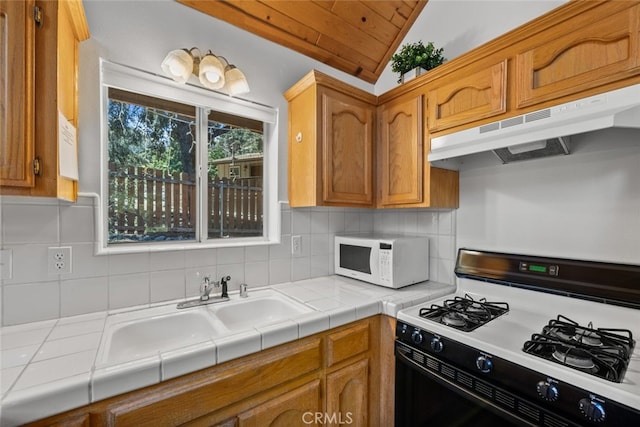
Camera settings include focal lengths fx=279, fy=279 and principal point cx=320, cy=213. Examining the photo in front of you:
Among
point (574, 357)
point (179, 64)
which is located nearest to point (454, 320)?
point (574, 357)

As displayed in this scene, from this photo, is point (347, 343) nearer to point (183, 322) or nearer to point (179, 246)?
point (183, 322)

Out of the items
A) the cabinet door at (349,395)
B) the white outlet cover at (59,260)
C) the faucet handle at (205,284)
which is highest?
the white outlet cover at (59,260)

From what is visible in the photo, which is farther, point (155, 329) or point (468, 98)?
point (468, 98)

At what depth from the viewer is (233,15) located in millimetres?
1603

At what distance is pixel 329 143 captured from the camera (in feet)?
5.45

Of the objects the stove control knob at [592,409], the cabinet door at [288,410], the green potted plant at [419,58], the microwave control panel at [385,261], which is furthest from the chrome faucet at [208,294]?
the green potted plant at [419,58]

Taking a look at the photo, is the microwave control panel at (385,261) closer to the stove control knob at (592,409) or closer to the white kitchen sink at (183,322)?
the white kitchen sink at (183,322)

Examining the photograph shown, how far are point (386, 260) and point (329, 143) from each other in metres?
0.77

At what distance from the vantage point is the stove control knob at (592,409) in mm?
775

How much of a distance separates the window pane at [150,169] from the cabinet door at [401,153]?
3.92ft

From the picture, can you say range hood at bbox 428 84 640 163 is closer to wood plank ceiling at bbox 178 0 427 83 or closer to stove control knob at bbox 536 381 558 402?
stove control knob at bbox 536 381 558 402

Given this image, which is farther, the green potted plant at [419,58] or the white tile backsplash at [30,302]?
the green potted plant at [419,58]

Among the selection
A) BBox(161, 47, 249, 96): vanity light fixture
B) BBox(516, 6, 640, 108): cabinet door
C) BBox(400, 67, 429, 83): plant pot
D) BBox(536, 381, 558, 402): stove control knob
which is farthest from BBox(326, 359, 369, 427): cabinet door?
BBox(400, 67, 429, 83): plant pot

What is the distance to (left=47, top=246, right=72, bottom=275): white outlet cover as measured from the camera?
115cm
